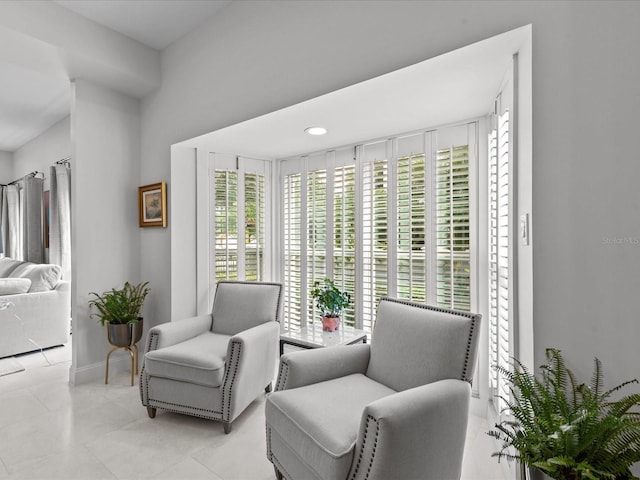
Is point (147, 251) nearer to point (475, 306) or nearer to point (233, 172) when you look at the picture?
point (233, 172)

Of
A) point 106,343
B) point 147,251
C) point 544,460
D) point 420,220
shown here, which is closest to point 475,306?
point 420,220

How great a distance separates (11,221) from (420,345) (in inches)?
288

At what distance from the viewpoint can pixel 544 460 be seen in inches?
42.6

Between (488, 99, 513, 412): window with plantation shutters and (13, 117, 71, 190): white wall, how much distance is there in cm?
514

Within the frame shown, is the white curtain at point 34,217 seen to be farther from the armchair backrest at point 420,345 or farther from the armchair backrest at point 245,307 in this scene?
the armchair backrest at point 420,345

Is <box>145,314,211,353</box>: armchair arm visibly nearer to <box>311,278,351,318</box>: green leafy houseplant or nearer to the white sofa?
<box>311,278,351,318</box>: green leafy houseplant

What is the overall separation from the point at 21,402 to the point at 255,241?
2151 mm

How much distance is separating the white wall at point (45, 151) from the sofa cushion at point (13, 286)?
6.18ft

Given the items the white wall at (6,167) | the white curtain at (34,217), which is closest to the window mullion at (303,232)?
the white curtain at (34,217)

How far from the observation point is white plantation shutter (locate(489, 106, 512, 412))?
1.84 m

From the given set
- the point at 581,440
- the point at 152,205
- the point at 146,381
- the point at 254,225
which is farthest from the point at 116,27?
the point at 581,440

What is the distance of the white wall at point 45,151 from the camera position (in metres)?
4.94

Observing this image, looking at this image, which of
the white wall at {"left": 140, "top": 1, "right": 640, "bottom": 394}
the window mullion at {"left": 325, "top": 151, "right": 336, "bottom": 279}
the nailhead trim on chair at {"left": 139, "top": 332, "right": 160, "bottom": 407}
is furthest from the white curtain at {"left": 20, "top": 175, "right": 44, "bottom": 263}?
the white wall at {"left": 140, "top": 1, "right": 640, "bottom": 394}

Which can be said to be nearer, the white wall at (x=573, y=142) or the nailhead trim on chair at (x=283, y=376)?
the white wall at (x=573, y=142)
